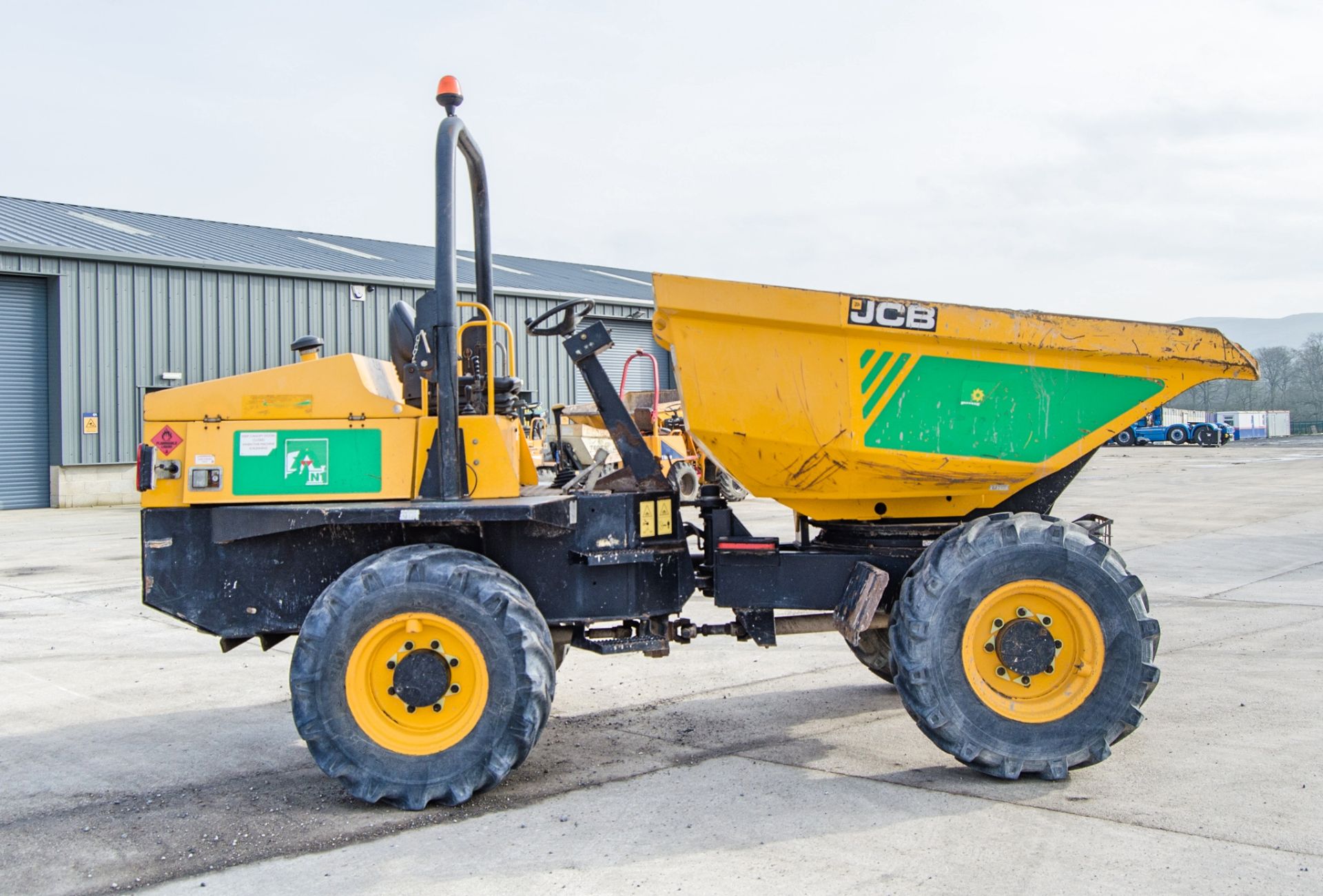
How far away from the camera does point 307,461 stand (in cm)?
507

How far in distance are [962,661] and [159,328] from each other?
70.4 feet

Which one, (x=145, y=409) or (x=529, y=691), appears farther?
(x=145, y=409)

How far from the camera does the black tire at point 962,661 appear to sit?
4938mm

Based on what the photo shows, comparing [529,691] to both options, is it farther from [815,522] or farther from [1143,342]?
[1143,342]

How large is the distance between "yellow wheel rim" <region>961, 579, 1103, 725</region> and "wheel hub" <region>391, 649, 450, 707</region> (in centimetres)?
225

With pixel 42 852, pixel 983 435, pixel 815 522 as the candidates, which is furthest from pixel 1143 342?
pixel 42 852

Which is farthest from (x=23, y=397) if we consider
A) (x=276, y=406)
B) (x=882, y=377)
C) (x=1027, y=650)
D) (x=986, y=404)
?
(x=1027, y=650)

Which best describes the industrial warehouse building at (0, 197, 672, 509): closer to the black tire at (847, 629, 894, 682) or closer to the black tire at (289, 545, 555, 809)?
the black tire at (847, 629, 894, 682)

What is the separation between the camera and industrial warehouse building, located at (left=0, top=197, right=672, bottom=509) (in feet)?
A: 71.7

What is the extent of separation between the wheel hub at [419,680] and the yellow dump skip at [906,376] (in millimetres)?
1532

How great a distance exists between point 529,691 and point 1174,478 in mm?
24182

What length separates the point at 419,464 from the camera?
5102 millimetres

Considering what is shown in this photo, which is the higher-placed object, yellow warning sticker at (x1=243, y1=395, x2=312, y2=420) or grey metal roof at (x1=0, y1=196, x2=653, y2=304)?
grey metal roof at (x1=0, y1=196, x2=653, y2=304)

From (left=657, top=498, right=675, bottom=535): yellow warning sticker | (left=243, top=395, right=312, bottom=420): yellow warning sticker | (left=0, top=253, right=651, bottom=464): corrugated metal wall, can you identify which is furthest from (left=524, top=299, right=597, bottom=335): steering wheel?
(left=0, top=253, right=651, bottom=464): corrugated metal wall
